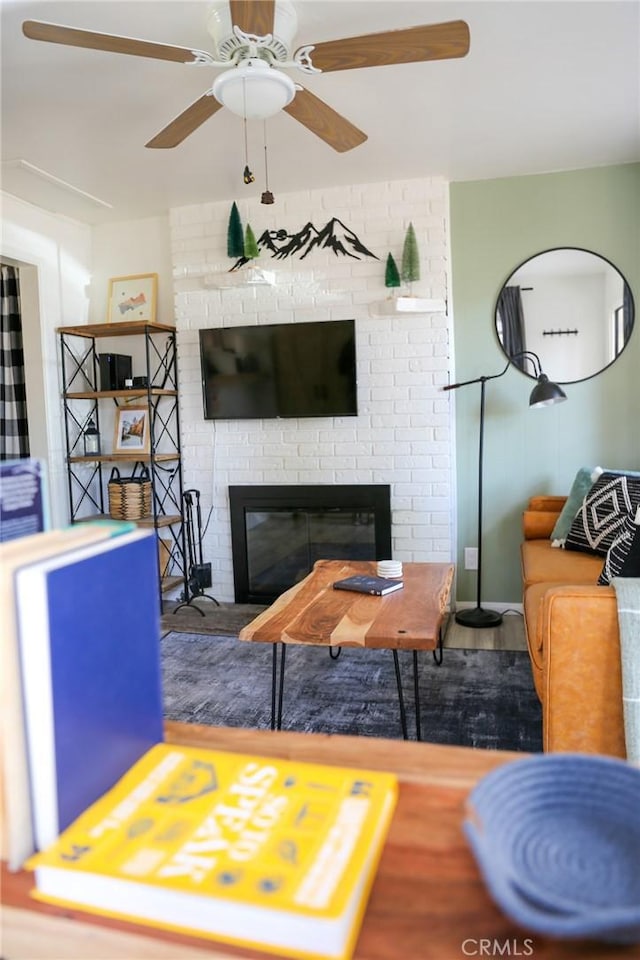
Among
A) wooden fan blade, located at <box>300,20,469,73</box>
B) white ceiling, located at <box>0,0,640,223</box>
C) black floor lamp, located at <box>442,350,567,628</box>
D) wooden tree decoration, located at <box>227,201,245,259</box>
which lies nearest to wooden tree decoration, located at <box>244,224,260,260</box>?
wooden tree decoration, located at <box>227,201,245,259</box>

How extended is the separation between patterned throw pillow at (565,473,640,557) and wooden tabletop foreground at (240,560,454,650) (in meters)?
0.85

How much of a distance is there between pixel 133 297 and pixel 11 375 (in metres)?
0.97

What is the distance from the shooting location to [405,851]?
1.78 feet

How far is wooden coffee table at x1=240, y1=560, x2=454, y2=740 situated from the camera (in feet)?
6.56

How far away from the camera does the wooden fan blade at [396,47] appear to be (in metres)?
1.73

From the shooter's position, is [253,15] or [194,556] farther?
[194,556]

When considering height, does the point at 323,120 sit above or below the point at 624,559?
above

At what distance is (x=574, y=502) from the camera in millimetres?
3484

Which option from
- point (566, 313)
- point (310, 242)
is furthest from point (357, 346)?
point (566, 313)

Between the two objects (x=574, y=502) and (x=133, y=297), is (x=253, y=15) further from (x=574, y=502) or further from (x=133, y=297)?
(x=133, y=297)

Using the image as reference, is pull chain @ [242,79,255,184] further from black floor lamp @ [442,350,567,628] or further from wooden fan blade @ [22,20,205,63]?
black floor lamp @ [442,350,567,628]

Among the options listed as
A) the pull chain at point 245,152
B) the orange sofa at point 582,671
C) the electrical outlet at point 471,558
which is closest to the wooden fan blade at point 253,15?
the pull chain at point 245,152

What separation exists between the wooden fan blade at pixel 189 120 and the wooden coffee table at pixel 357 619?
1.66 m

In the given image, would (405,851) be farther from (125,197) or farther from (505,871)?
(125,197)
